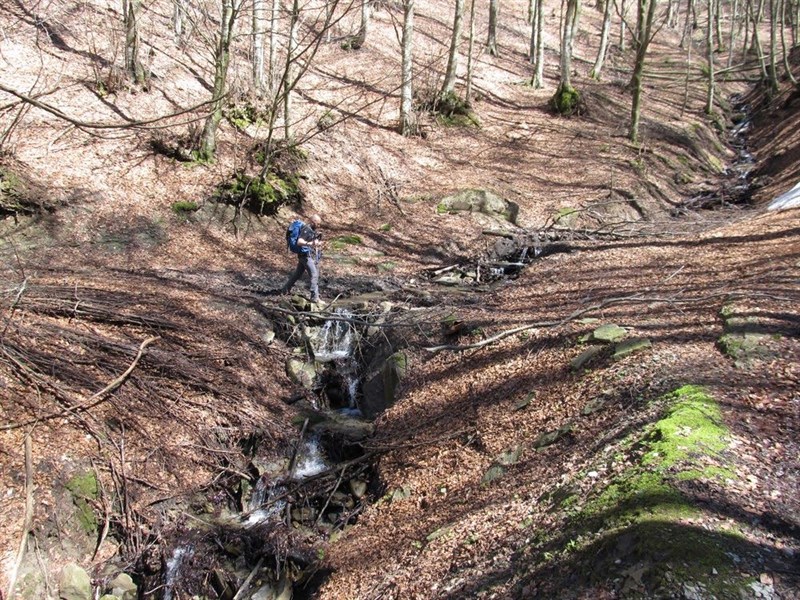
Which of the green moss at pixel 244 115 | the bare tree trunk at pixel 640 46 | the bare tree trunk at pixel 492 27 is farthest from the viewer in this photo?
the bare tree trunk at pixel 492 27

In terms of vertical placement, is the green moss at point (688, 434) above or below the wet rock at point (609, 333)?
below

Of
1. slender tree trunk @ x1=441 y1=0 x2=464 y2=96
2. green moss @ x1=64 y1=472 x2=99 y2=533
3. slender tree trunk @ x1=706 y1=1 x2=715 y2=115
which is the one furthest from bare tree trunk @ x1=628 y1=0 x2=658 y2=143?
green moss @ x1=64 y1=472 x2=99 y2=533

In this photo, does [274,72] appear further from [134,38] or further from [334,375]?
[334,375]

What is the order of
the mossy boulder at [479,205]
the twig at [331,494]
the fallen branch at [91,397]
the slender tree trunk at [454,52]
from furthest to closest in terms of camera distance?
the slender tree trunk at [454,52]
the mossy boulder at [479,205]
the twig at [331,494]
the fallen branch at [91,397]

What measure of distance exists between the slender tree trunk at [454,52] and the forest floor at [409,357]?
5.04m

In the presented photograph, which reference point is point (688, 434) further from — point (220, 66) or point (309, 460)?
point (220, 66)

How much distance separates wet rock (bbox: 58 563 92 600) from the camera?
5.65 m

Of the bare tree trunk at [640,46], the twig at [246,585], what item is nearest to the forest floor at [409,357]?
the twig at [246,585]

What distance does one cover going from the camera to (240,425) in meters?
7.97

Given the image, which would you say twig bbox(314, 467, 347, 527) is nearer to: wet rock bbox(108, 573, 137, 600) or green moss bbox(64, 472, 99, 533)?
wet rock bbox(108, 573, 137, 600)

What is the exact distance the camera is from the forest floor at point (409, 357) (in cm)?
480

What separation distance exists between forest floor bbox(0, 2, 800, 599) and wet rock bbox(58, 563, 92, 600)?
Result: 19 cm

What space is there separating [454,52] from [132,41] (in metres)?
10.1

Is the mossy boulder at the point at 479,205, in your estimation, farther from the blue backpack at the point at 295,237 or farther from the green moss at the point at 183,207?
the green moss at the point at 183,207
